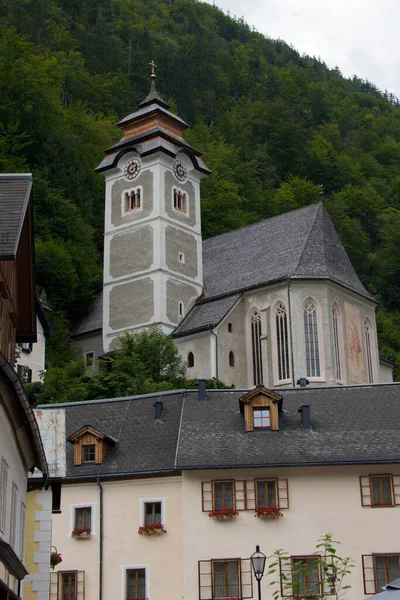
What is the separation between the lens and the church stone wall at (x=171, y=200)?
57.7 metres

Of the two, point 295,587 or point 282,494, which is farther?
point 282,494

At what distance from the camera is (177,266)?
186ft

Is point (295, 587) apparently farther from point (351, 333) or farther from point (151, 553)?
point (351, 333)

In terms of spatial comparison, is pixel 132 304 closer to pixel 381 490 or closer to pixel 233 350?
pixel 233 350

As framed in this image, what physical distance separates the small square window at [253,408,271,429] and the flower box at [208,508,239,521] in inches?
123

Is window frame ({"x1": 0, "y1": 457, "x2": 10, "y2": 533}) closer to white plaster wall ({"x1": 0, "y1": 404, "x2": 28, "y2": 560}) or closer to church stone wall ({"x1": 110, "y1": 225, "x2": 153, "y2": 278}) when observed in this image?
white plaster wall ({"x1": 0, "y1": 404, "x2": 28, "y2": 560})

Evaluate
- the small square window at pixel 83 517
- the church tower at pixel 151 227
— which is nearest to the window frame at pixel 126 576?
the small square window at pixel 83 517

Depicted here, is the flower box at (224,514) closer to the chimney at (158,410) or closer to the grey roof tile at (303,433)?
the grey roof tile at (303,433)

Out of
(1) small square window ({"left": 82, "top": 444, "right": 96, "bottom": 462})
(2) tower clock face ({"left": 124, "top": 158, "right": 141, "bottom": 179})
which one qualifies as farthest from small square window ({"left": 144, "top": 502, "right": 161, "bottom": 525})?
(2) tower clock face ({"left": 124, "top": 158, "right": 141, "bottom": 179})

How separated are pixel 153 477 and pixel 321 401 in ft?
19.8

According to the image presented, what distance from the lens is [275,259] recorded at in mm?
55625

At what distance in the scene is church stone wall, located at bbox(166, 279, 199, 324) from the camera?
55281 mm

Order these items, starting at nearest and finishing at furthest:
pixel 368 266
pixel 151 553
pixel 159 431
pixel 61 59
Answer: pixel 151 553 < pixel 159 431 < pixel 368 266 < pixel 61 59

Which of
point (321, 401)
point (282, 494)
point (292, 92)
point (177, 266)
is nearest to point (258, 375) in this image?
point (177, 266)
